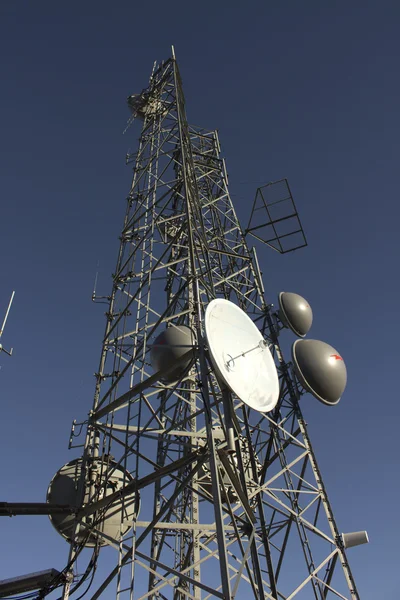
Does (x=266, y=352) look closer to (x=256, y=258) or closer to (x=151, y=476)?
(x=151, y=476)

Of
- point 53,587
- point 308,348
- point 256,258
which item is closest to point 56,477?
point 53,587

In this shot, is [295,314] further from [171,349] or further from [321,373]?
[171,349]

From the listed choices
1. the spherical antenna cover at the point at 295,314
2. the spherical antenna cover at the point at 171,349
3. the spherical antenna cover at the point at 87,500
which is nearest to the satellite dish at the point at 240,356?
the spherical antenna cover at the point at 171,349

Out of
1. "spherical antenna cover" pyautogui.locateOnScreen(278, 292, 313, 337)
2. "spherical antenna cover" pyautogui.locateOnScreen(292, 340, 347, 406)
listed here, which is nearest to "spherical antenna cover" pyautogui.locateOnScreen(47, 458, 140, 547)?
"spherical antenna cover" pyautogui.locateOnScreen(292, 340, 347, 406)

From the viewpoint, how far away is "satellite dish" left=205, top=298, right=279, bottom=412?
8.25 metres

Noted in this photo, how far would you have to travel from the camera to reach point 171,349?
10.5 meters

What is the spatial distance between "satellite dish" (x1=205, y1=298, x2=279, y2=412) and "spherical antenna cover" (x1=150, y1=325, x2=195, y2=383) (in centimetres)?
121

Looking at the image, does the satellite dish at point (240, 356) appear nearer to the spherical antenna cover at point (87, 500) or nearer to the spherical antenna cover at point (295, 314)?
the spherical antenna cover at point (295, 314)

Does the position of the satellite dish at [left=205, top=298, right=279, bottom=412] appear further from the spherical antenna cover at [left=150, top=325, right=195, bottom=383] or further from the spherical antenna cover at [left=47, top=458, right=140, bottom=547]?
the spherical antenna cover at [left=47, top=458, right=140, bottom=547]

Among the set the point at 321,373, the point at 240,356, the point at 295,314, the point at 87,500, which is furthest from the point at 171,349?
the point at 295,314

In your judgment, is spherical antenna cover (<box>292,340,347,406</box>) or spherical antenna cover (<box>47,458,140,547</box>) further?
spherical antenna cover (<box>292,340,347,406</box>)

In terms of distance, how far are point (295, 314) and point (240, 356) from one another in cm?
408

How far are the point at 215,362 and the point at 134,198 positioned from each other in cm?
1008

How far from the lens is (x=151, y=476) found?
8.75m
